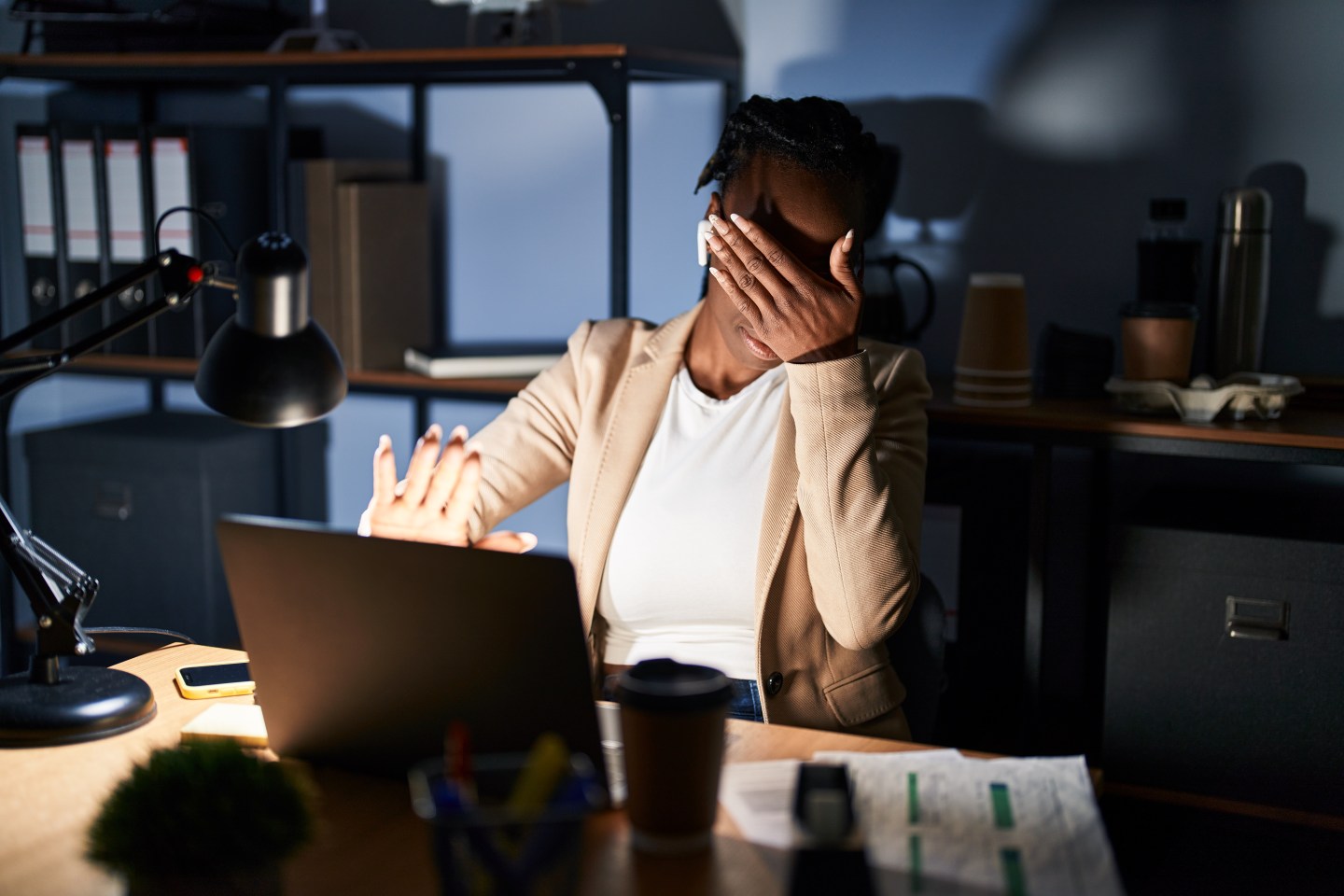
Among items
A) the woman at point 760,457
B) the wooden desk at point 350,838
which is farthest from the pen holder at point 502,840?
the woman at point 760,457

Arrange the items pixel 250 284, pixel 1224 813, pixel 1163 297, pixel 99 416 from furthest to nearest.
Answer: pixel 99 416
pixel 1163 297
pixel 1224 813
pixel 250 284

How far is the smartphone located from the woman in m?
0.24

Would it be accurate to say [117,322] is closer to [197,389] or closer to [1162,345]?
[197,389]

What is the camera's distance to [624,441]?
1.58 metres

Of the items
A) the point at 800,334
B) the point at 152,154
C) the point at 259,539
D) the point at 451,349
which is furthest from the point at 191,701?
the point at 152,154

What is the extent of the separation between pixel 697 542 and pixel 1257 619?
2.72 ft

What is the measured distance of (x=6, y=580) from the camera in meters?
2.43

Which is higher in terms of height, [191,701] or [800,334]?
[800,334]

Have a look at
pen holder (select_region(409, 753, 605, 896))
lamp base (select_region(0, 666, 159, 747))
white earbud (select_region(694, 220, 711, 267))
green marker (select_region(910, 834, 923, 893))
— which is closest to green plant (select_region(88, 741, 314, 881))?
pen holder (select_region(409, 753, 605, 896))

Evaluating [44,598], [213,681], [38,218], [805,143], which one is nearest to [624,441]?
[805,143]

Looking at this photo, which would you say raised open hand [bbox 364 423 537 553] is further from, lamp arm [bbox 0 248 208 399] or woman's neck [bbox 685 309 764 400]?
woman's neck [bbox 685 309 764 400]

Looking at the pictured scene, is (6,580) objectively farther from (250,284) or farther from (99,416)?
(250,284)

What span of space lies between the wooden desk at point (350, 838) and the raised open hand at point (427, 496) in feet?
0.84

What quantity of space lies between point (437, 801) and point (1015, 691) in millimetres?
1623
